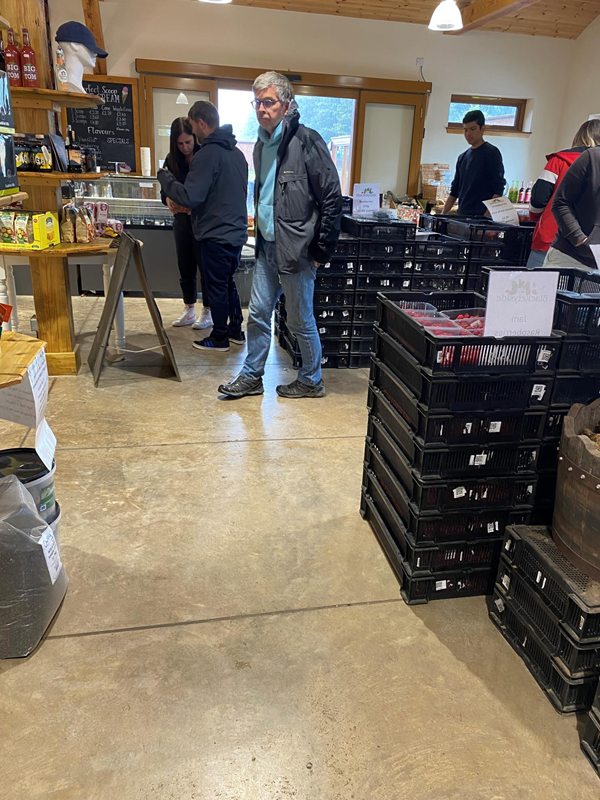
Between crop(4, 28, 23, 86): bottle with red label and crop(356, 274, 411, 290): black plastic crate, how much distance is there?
8.27 feet

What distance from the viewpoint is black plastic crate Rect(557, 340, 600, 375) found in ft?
6.68

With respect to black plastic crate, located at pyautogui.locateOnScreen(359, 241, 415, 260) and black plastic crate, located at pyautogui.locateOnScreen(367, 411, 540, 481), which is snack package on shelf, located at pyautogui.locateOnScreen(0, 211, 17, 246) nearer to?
black plastic crate, located at pyautogui.locateOnScreen(359, 241, 415, 260)

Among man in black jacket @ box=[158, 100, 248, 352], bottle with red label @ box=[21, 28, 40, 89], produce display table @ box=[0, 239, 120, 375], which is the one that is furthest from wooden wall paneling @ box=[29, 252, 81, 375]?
bottle with red label @ box=[21, 28, 40, 89]

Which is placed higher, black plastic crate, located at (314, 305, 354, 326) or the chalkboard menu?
the chalkboard menu

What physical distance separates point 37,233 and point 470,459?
312 centimetres

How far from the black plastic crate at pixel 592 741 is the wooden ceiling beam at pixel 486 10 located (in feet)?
24.9

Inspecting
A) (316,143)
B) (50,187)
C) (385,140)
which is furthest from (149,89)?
(316,143)

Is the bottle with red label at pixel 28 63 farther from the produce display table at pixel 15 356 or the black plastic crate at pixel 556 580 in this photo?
the black plastic crate at pixel 556 580

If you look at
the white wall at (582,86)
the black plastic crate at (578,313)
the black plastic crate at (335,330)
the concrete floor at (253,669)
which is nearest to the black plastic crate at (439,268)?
the black plastic crate at (335,330)

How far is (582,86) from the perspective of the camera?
8516 mm

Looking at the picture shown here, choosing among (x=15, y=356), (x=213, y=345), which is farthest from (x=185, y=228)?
(x=15, y=356)

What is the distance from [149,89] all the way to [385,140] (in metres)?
3.23

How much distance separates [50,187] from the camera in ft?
13.2

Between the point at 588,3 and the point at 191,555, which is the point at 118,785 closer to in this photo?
the point at 191,555
